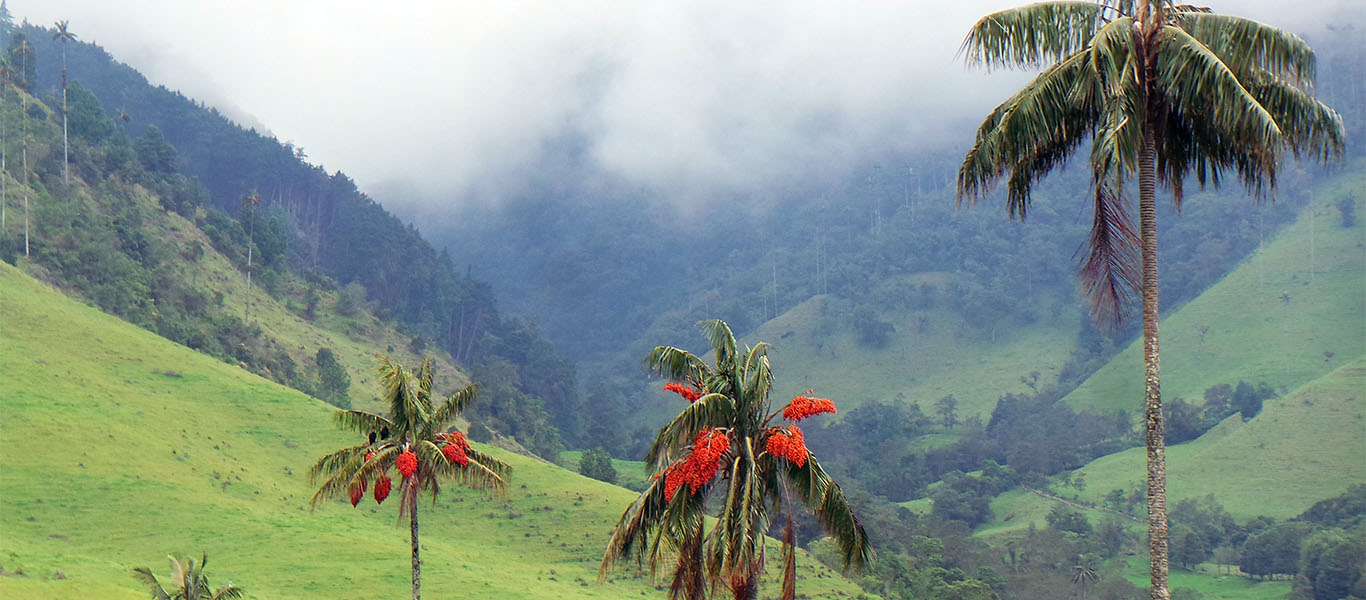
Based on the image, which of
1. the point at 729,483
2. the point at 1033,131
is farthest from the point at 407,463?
the point at 1033,131

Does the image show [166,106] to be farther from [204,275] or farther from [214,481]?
[214,481]

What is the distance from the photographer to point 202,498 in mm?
58531

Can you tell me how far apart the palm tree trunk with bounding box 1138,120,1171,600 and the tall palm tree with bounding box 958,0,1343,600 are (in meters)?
0.02

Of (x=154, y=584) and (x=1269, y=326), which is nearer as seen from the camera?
(x=154, y=584)

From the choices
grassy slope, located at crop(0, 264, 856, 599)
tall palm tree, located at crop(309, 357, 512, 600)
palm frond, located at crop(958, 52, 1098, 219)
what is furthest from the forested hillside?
palm frond, located at crop(958, 52, 1098, 219)

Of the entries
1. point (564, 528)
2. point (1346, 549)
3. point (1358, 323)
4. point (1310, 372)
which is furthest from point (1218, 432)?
point (564, 528)

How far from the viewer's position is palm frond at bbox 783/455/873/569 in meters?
16.9

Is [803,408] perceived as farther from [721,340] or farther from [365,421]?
[365,421]

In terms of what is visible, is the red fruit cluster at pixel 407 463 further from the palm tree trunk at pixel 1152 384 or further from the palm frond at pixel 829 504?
the palm tree trunk at pixel 1152 384

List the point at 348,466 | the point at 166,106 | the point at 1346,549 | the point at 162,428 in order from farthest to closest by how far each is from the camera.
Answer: the point at 166,106 < the point at 1346,549 < the point at 162,428 < the point at 348,466

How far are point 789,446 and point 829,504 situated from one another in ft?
5.38

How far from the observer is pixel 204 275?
119688 millimetres

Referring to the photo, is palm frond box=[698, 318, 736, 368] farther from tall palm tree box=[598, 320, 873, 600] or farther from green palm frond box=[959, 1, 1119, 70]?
green palm frond box=[959, 1, 1119, 70]

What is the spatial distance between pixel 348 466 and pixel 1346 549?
305ft
